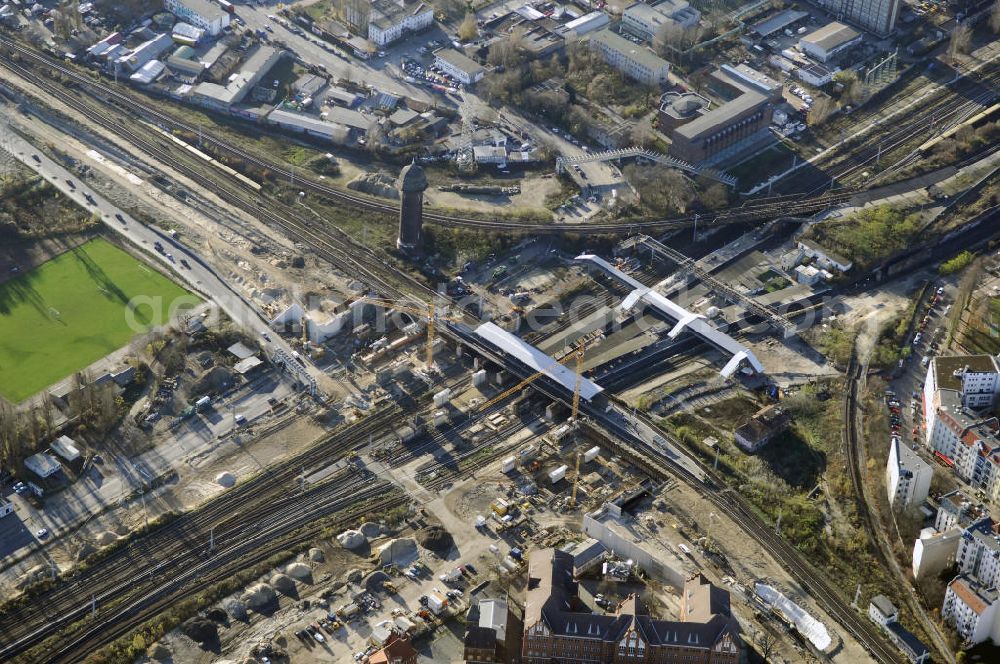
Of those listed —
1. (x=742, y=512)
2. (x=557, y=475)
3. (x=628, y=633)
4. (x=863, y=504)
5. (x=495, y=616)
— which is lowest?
(x=863, y=504)

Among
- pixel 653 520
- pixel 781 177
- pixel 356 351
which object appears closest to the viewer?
pixel 653 520

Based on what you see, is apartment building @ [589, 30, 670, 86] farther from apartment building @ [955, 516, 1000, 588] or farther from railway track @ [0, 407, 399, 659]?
apartment building @ [955, 516, 1000, 588]

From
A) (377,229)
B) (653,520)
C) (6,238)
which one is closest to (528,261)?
(377,229)

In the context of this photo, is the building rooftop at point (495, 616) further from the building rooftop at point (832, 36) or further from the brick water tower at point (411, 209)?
the building rooftop at point (832, 36)

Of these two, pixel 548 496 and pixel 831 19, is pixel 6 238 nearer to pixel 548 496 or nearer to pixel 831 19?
pixel 548 496

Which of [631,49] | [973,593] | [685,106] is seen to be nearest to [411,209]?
[685,106]

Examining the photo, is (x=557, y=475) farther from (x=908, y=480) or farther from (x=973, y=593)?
(x=973, y=593)
